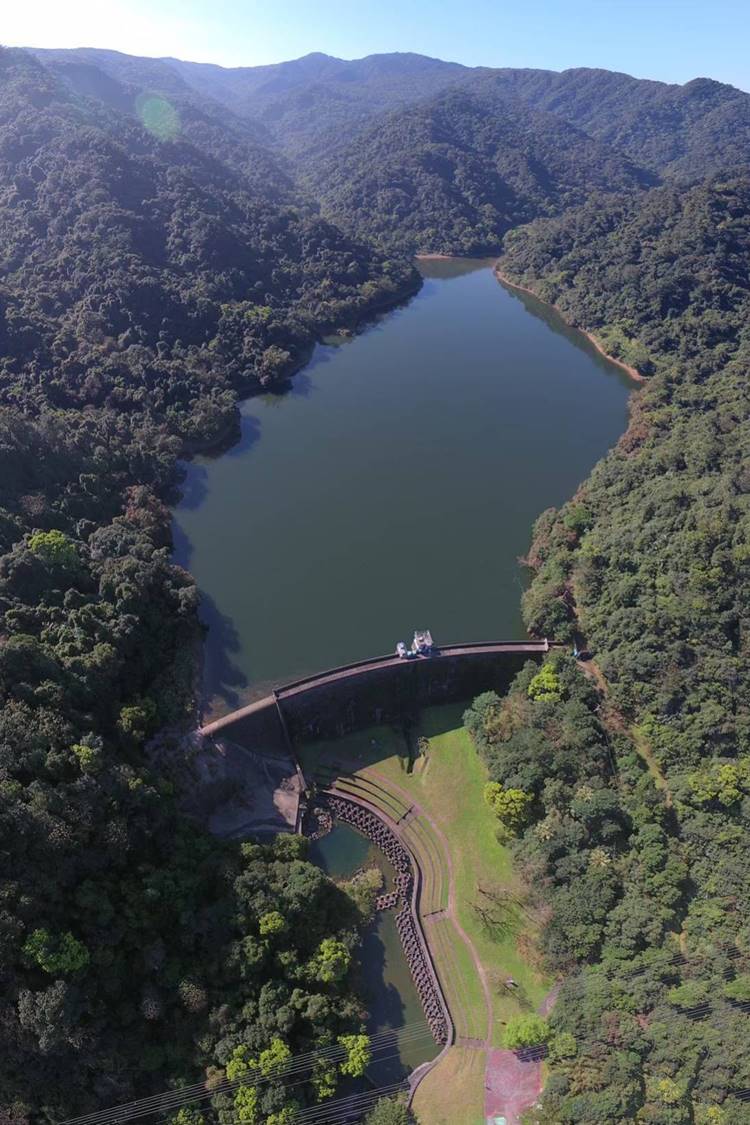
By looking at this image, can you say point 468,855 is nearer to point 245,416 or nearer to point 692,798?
point 692,798

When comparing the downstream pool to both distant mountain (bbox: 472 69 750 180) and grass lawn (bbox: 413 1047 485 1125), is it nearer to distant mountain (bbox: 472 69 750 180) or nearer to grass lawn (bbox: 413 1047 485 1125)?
→ grass lawn (bbox: 413 1047 485 1125)

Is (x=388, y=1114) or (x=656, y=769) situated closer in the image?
(x=388, y=1114)

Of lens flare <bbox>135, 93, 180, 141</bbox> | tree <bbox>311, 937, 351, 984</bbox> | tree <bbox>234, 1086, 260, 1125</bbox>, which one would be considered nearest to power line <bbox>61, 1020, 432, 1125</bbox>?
tree <bbox>234, 1086, 260, 1125</bbox>

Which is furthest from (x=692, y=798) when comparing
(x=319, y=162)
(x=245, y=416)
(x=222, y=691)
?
(x=319, y=162)

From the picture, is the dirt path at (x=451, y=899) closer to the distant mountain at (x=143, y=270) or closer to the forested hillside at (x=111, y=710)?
the forested hillside at (x=111, y=710)

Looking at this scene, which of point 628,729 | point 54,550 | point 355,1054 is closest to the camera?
point 355,1054

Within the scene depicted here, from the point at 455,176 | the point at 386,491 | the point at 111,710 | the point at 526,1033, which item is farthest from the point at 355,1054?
the point at 455,176

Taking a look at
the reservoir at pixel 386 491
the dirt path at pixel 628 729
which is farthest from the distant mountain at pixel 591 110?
the dirt path at pixel 628 729

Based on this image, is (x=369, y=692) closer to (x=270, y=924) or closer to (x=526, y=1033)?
(x=270, y=924)
